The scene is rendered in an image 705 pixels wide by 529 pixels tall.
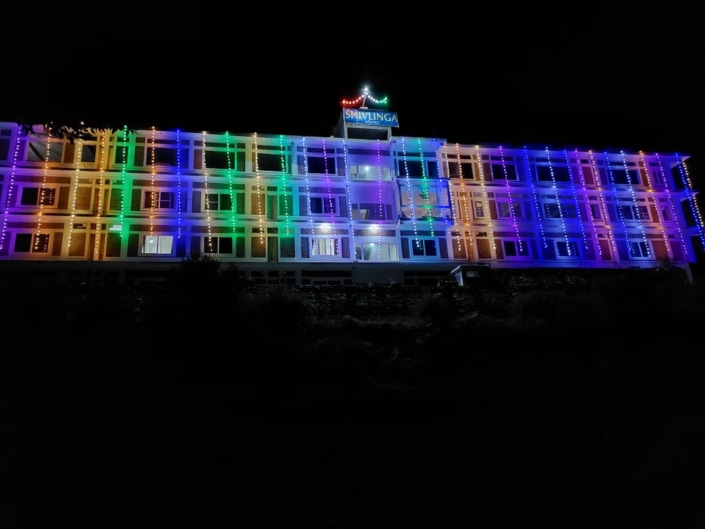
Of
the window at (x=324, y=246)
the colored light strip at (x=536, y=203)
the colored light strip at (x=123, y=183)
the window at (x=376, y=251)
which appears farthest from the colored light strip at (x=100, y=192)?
the colored light strip at (x=536, y=203)

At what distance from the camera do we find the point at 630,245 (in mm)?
32562

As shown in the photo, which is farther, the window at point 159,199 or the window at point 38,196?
the window at point 159,199

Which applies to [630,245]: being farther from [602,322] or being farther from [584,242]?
[602,322]

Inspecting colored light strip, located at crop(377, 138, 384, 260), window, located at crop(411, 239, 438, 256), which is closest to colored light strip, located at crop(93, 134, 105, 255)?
colored light strip, located at crop(377, 138, 384, 260)

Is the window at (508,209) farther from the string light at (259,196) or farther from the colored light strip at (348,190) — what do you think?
the string light at (259,196)

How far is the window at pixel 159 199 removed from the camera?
1120 inches

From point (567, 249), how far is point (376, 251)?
12.1 m

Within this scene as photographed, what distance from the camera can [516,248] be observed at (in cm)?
3152

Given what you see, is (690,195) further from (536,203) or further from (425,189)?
(425,189)

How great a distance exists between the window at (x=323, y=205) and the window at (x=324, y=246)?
5.81 ft

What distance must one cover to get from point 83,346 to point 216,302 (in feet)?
14.2

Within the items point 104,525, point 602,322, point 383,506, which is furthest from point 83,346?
point 602,322

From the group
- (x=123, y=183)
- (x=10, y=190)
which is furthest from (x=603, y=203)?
(x=10, y=190)

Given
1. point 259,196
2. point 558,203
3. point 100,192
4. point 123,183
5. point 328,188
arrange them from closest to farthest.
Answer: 1. point 100,192
2. point 123,183
3. point 259,196
4. point 328,188
5. point 558,203
